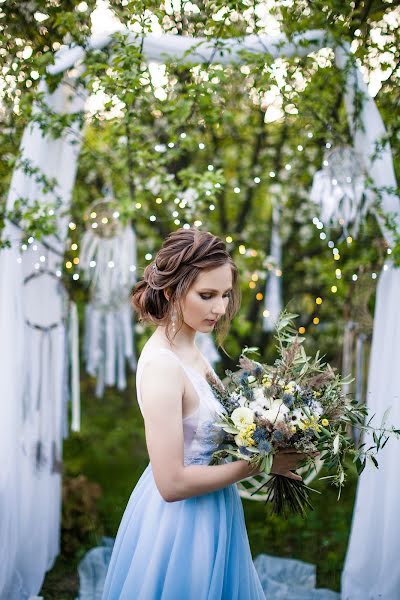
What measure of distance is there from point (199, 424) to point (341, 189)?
2029 millimetres

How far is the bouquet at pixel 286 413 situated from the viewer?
1.82 m

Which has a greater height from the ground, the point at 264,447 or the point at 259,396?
the point at 259,396

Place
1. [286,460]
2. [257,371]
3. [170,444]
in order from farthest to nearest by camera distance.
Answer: [257,371] < [286,460] < [170,444]

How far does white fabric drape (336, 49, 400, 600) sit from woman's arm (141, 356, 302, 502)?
153 cm

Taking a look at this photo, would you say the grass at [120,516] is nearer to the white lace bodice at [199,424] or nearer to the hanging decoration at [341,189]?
the white lace bodice at [199,424]

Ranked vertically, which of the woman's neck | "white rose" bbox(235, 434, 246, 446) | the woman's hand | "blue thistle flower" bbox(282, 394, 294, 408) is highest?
the woman's neck

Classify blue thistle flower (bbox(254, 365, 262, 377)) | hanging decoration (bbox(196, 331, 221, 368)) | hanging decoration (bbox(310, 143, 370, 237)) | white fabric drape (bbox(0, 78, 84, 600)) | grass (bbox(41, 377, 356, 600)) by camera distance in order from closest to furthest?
blue thistle flower (bbox(254, 365, 262, 377))
white fabric drape (bbox(0, 78, 84, 600))
hanging decoration (bbox(310, 143, 370, 237))
grass (bbox(41, 377, 356, 600))
hanging decoration (bbox(196, 331, 221, 368))

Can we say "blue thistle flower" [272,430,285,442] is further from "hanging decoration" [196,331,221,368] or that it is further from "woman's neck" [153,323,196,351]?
"hanging decoration" [196,331,221,368]

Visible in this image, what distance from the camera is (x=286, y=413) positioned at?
185 cm

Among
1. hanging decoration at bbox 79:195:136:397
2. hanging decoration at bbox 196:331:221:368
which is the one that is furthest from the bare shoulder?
hanging decoration at bbox 196:331:221:368

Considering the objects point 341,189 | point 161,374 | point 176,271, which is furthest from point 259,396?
point 341,189

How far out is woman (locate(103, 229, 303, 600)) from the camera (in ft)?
5.95

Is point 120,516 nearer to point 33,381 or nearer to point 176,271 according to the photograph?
point 33,381

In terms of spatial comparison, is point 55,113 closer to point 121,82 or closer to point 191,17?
point 121,82
